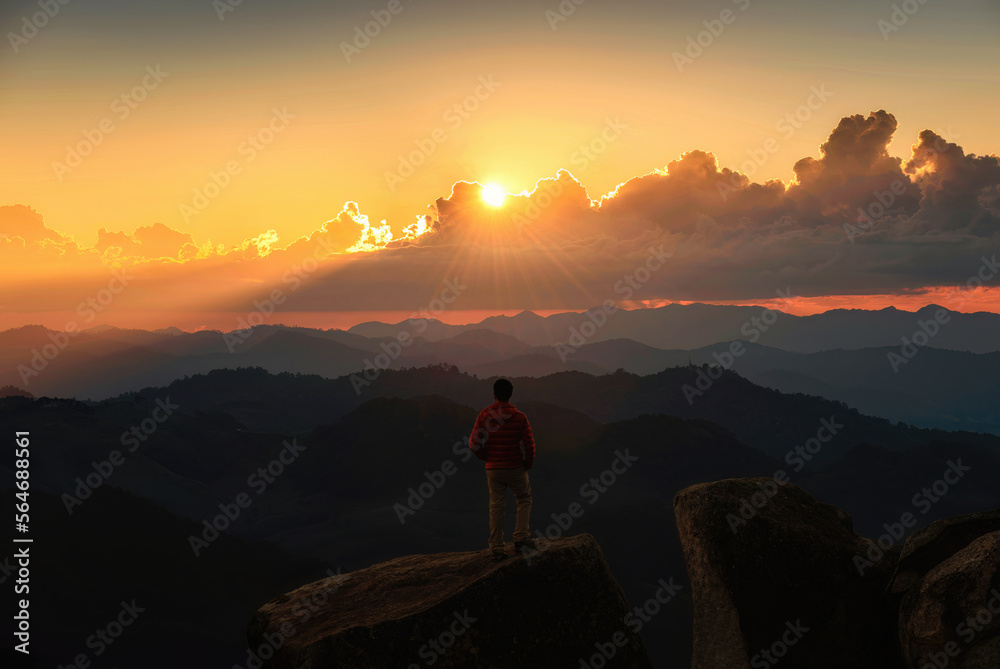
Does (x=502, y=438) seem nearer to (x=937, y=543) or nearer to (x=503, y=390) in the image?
(x=503, y=390)

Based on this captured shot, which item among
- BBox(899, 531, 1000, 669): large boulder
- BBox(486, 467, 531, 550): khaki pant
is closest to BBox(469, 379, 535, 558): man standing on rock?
BBox(486, 467, 531, 550): khaki pant

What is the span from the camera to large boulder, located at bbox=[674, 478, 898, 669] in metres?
15.8

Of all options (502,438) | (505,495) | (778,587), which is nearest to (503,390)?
(502,438)

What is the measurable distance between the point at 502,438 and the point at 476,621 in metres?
4.06

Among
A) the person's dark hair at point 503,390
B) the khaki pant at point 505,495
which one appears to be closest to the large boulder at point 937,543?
the khaki pant at point 505,495

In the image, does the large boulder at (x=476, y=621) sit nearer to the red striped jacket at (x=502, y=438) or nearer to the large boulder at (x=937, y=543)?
the red striped jacket at (x=502, y=438)

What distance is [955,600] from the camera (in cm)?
1312

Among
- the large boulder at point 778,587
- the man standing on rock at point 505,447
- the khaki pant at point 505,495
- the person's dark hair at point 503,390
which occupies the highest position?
the person's dark hair at point 503,390

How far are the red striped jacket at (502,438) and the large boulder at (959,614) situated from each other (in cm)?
872

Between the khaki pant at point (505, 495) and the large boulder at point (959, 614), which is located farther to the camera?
the khaki pant at point (505, 495)

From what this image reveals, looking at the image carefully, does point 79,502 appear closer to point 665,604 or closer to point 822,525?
point 665,604

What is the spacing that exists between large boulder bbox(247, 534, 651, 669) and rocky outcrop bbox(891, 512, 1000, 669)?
18.8 ft

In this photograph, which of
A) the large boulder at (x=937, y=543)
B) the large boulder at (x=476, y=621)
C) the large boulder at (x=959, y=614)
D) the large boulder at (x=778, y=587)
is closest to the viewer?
the large boulder at (x=959, y=614)

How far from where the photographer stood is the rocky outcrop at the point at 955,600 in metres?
12.6
